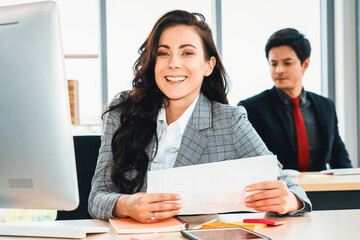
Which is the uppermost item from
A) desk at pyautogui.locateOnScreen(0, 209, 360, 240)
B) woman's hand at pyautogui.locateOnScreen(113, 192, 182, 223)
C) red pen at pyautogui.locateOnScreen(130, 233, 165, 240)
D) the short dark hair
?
the short dark hair

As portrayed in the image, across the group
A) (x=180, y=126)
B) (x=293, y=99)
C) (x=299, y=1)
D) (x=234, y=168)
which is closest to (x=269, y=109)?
(x=293, y=99)

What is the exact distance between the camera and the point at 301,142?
8.48 ft

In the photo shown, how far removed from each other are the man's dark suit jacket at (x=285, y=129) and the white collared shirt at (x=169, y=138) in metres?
1.04

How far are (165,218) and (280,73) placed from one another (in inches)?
70.4

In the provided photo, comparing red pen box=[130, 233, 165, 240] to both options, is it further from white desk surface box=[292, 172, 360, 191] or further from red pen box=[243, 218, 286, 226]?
white desk surface box=[292, 172, 360, 191]

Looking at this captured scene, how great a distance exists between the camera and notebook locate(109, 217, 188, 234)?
111 centimetres

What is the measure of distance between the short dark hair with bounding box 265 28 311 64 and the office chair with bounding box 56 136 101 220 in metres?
1.45

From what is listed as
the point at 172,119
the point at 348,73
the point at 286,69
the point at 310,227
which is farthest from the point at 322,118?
the point at 310,227

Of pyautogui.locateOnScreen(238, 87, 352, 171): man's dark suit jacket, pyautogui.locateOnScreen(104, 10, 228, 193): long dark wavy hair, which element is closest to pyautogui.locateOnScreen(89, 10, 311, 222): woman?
pyautogui.locateOnScreen(104, 10, 228, 193): long dark wavy hair

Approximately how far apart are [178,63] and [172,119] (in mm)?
239

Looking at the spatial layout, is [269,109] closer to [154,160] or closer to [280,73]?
[280,73]

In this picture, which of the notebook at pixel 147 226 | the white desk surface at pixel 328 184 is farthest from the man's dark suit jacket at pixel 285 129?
the notebook at pixel 147 226

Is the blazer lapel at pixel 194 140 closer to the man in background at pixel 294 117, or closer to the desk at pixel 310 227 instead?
the desk at pixel 310 227

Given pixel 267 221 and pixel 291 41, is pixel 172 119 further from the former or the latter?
pixel 291 41
